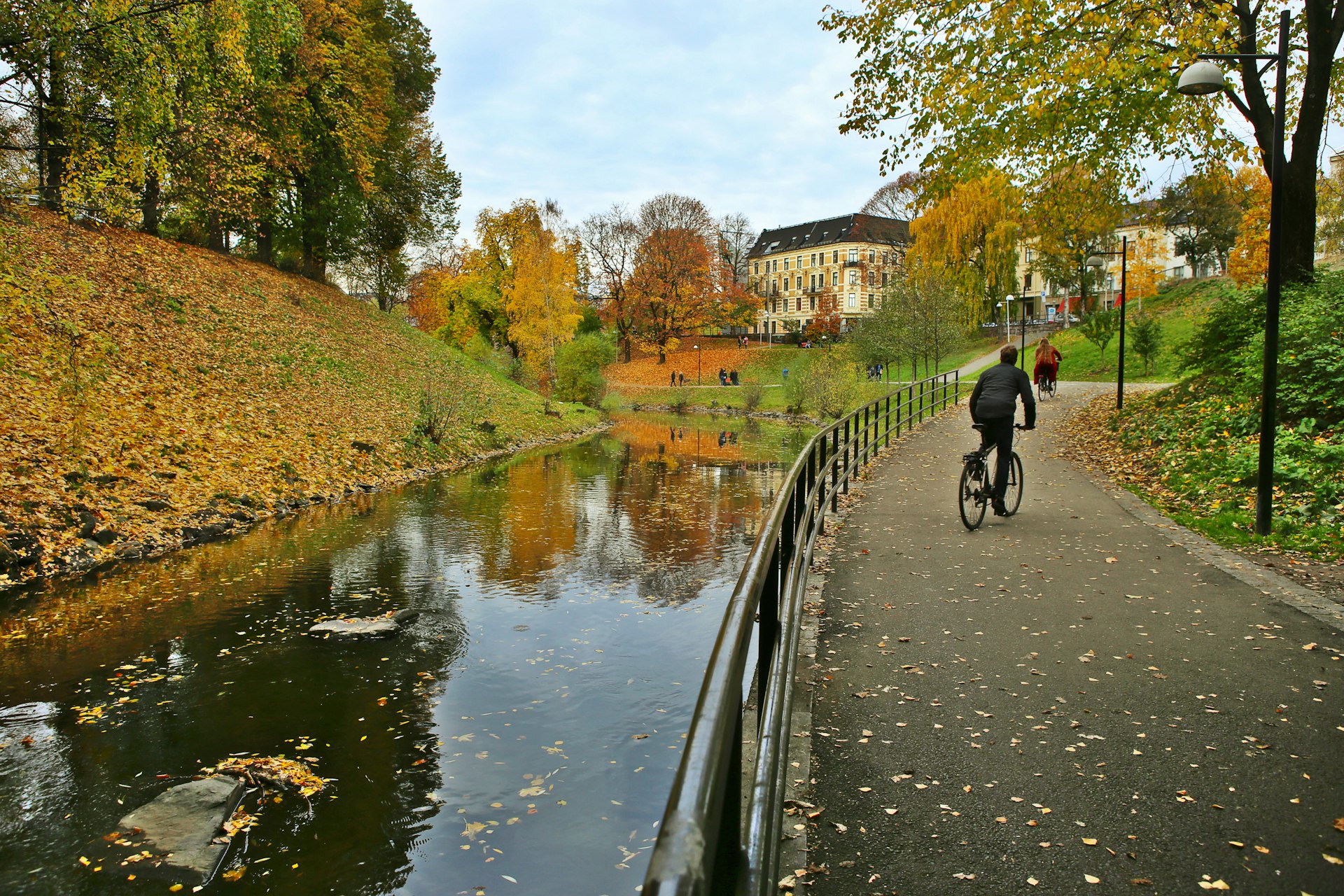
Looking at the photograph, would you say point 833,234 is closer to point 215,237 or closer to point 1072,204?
point 215,237

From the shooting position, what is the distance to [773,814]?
8.96ft

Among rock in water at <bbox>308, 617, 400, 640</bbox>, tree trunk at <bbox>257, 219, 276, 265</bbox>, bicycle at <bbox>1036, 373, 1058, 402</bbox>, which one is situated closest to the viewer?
rock in water at <bbox>308, 617, 400, 640</bbox>

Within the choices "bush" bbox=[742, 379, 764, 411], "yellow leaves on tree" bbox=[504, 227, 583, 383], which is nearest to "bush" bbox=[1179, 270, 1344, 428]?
"bush" bbox=[742, 379, 764, 411]

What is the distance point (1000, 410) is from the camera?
10438 millimetres

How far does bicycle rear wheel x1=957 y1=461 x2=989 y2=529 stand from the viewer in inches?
397

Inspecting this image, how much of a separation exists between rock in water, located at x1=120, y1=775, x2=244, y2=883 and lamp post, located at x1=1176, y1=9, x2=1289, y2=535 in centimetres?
947

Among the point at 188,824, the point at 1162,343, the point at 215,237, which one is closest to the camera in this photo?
the point at 188,824

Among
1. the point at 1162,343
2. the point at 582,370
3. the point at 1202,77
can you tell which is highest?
the point at 1202,77

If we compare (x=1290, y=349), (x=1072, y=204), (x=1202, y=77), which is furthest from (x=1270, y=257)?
(x=1072, y=204)

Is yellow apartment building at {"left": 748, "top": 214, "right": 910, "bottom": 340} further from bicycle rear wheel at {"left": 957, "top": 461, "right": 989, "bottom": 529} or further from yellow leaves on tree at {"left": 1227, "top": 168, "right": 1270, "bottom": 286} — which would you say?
bicycle rear wheel at {"left": 957, "top": 461, "right": 989, "bottom": 529}

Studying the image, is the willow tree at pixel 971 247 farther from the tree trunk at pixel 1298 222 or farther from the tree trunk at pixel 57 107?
the tree trunk at pixel 57 107

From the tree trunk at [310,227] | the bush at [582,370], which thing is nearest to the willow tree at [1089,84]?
the tree trunk at [310,227]

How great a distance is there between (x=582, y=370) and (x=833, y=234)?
59774 millimetres

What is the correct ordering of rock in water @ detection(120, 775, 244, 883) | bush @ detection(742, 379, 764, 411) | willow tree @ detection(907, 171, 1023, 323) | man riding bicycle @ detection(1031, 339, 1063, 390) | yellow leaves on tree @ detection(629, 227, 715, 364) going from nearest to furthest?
1. rock in water @ detection(120, 775, 244, 883)
2. man riding bicycle @ detection(1031, 339, 1063, 390)
3. willow tree @ detection(907, 171, 1023, 323)
4. bush @ detection(742, 379, 764, 411)
5. yellow leaves on tree @ detection(629, 227, 715, 364)
